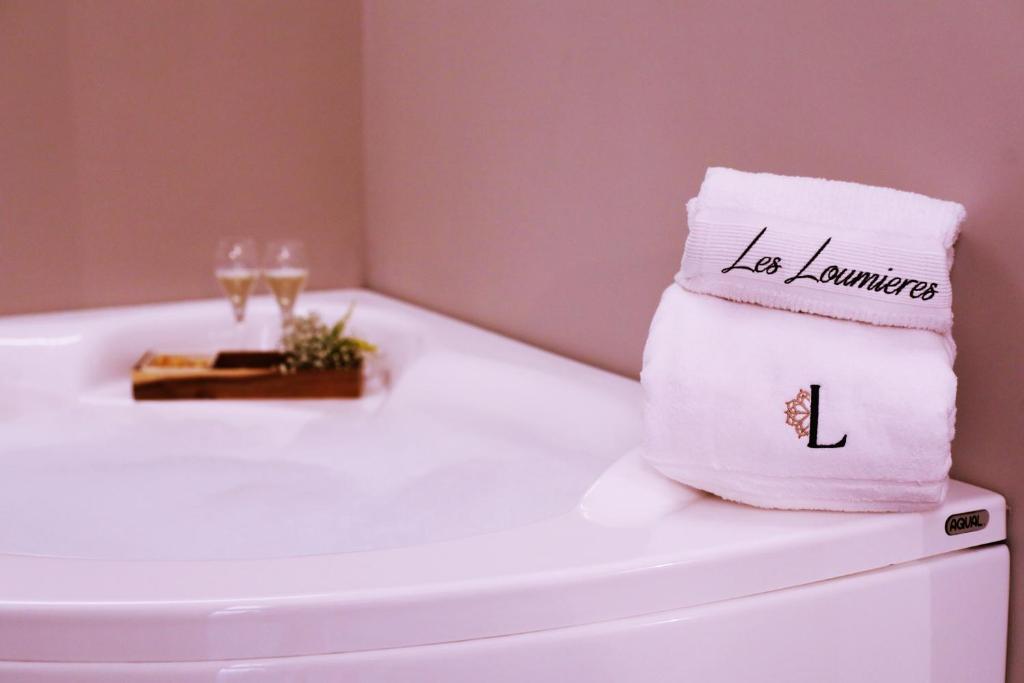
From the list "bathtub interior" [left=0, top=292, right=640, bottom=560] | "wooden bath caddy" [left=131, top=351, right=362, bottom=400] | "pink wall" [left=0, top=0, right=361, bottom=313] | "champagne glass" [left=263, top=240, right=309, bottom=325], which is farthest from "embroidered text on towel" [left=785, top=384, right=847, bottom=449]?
"pink wall" [left=0, top=0, right=361, bottom=313]

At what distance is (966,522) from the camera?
0.88 meters

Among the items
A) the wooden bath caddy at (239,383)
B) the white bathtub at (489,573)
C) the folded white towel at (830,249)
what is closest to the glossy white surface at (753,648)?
the white bathtub at (489,573)

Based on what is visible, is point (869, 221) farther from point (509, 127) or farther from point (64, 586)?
point (509, 127)

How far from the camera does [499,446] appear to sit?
1.38 m

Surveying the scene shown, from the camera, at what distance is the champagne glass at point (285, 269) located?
1.75m

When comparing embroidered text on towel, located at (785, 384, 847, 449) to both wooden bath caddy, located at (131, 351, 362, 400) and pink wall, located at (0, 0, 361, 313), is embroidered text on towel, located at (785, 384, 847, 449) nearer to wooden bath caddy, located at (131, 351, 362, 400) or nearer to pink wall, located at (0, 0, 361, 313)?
wooden bath caddy, located at (131, 351, 362, 400)

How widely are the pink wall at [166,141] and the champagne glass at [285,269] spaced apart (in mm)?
302

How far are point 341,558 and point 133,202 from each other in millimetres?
1340

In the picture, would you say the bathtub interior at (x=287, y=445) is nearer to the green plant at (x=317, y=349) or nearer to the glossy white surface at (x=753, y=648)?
the green plant at (x=317, y=349)

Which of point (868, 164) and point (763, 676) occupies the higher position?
point (868, 164)

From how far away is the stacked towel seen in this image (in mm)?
825

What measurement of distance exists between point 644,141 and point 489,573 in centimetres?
73

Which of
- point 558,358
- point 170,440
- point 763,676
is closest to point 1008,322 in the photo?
point 763,676

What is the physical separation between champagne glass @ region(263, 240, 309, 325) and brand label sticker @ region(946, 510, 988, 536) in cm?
115
